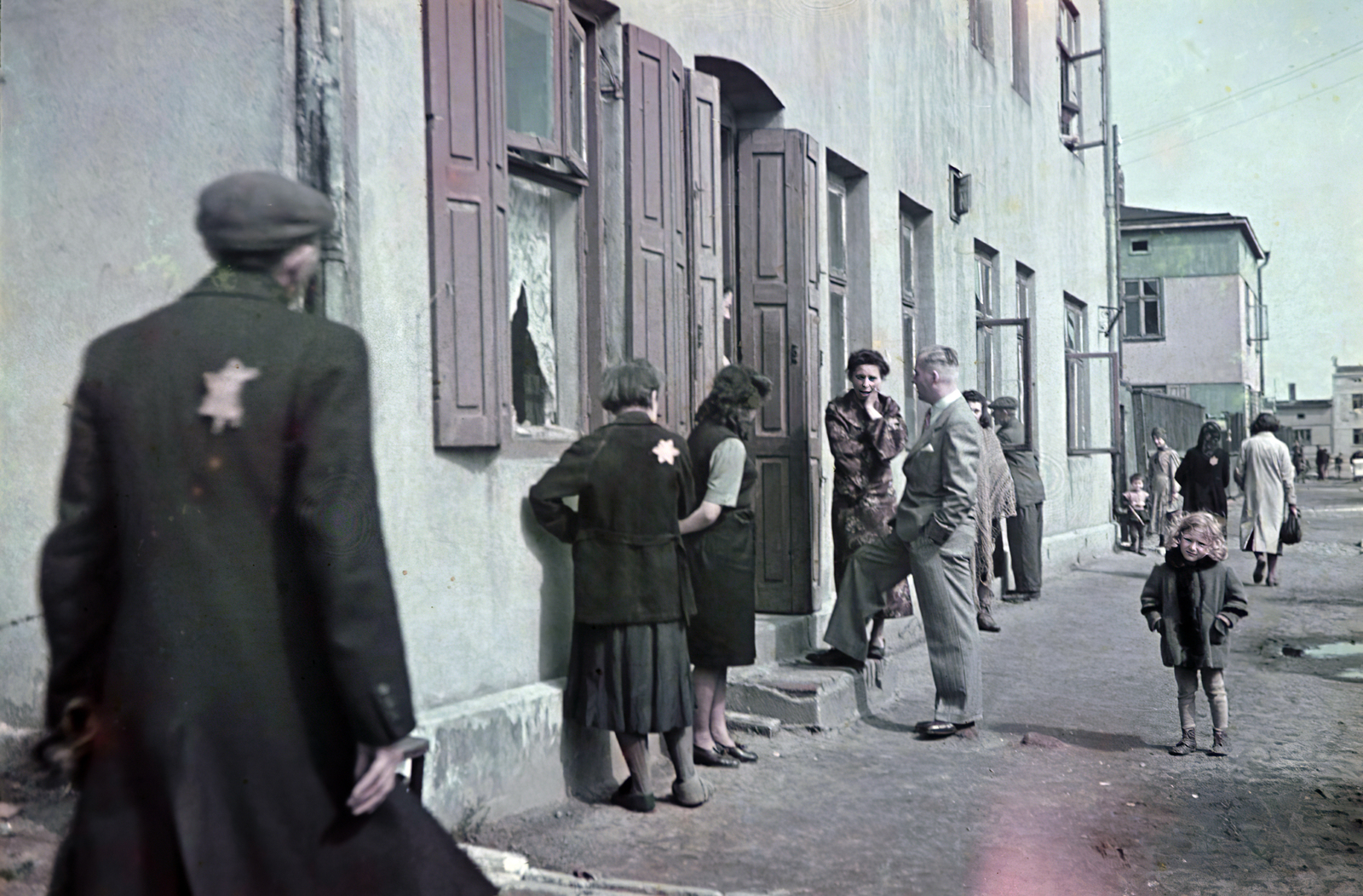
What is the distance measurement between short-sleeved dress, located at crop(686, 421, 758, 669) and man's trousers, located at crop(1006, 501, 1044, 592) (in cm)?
637

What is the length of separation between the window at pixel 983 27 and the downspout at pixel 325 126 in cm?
941

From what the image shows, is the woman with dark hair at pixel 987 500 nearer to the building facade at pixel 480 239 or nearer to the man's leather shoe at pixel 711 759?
the building facade at pixel 480 239

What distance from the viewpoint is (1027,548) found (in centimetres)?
1150

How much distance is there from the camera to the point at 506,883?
3.99 meters

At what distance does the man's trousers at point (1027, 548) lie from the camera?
448 inches

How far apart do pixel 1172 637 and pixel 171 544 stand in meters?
4.67

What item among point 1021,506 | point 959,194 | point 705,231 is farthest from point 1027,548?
point 705,231

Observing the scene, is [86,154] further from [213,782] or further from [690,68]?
[690,68]

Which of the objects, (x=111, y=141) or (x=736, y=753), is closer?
(x=111, y=141)

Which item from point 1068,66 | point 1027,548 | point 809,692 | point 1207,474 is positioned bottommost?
point 809,692

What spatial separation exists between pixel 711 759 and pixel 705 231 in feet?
8.68

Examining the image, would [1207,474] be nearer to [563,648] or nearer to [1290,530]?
[1290,530]

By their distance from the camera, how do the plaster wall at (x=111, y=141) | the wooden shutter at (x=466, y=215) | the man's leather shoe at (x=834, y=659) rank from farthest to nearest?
the man's leather shoe at (x=834, y=659)
the wooden shutter at (x=466, y=215)
the plaster wall at (x=111, y=141)

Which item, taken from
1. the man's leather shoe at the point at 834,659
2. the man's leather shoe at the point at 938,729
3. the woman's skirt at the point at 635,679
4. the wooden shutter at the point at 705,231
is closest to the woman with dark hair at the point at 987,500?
the man's leather shoe at the point at 834,659
